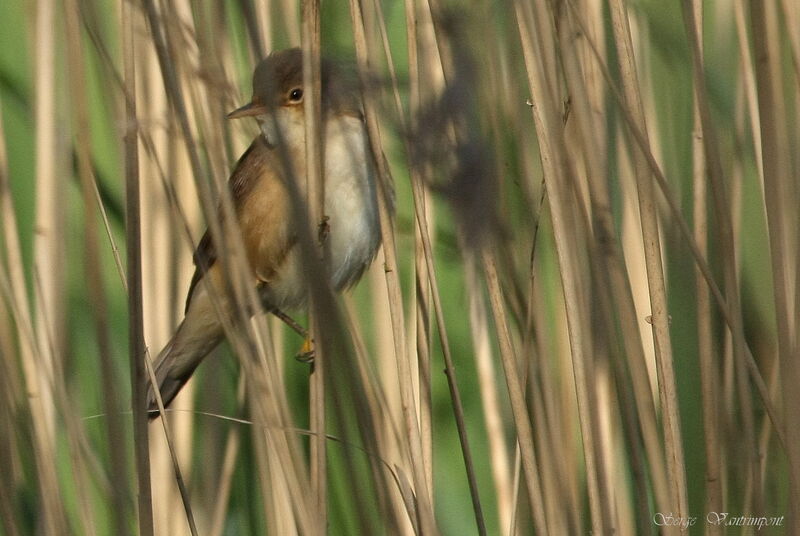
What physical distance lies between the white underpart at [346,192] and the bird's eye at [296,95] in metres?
0.03

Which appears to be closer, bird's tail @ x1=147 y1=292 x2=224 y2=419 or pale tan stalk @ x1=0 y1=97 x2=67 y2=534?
pale tan stalk @ x1=0 y1=97 x2=67 y2=534

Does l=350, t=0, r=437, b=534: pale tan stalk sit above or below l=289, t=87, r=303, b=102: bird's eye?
below

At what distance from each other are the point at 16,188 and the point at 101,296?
3.51 ft

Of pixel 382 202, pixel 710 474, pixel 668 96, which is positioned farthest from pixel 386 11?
pixel 710 474

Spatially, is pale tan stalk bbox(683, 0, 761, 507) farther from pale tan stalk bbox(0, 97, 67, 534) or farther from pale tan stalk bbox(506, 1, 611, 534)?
pale tan stalk bbox(0, 97, 67, 534)

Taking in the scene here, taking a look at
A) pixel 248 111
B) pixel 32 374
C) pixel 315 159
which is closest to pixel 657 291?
pixel 315 159

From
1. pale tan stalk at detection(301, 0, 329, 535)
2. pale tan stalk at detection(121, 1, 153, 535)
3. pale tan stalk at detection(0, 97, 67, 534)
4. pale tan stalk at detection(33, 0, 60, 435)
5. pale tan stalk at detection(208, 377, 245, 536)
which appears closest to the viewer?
pale tan stalk at detection(121, 1, 153, 535)

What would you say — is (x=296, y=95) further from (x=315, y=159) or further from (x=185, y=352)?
(x=315, y=159)

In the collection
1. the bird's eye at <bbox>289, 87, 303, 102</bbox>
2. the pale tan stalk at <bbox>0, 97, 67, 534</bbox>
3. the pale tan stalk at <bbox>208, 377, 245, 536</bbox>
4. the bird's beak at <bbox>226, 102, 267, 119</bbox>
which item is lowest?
the pale tan stalk at <bbox>208, 377, 245, 536</bbox>

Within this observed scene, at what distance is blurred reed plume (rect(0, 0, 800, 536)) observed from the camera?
1.05m

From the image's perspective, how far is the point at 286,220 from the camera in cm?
202

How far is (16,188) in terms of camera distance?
1943 millimetres

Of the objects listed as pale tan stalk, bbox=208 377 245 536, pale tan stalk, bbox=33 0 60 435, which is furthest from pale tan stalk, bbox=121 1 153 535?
pale tan stalk, bbox=208 377 245 536

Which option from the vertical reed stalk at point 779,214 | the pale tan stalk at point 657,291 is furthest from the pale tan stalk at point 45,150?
the vertical reed stalk at point 779,214
